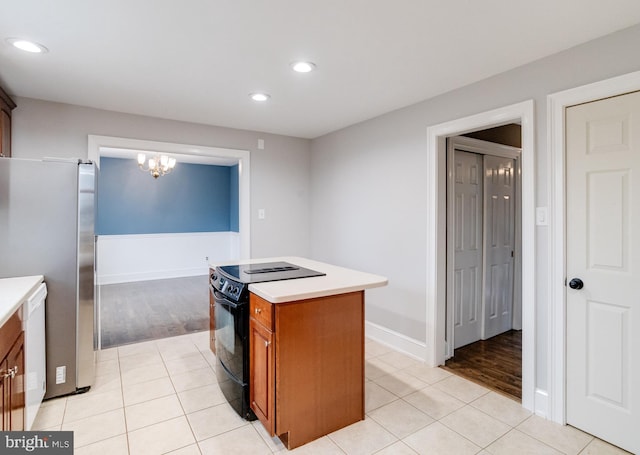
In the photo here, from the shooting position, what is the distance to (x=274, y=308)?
1860 mm

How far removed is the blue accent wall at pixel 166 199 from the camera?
6.45 metres

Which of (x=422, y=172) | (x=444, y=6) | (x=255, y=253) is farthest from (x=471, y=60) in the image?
(x=255, y=253)

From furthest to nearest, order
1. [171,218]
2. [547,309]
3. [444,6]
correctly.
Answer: [171,218] → [547,309] → [444,6]

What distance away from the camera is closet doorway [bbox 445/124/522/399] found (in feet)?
10.3

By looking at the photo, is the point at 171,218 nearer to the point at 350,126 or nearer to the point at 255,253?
the point at 255,253

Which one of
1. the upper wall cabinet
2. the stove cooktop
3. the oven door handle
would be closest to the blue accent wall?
the upper wall cabinet

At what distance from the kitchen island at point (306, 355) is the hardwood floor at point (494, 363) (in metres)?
1.21

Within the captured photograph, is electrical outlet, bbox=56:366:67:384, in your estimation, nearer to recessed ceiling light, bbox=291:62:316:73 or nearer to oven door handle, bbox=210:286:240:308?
oven door handle, bbox=210:286:240:308

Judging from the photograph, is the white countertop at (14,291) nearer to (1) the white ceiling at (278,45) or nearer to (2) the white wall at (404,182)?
(1) the white ceiling at (278,45)

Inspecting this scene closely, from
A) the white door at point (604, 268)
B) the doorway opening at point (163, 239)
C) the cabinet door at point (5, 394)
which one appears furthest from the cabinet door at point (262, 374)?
the doorway opening at point (163, 239)

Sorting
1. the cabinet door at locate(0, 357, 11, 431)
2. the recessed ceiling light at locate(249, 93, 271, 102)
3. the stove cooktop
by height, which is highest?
the recessed ceiling light at locate(249, 93, 271, 102)

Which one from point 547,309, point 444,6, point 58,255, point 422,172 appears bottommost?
point 547,309

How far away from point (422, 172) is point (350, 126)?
123 centimetres

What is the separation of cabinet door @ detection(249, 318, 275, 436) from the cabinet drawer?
0.03m
